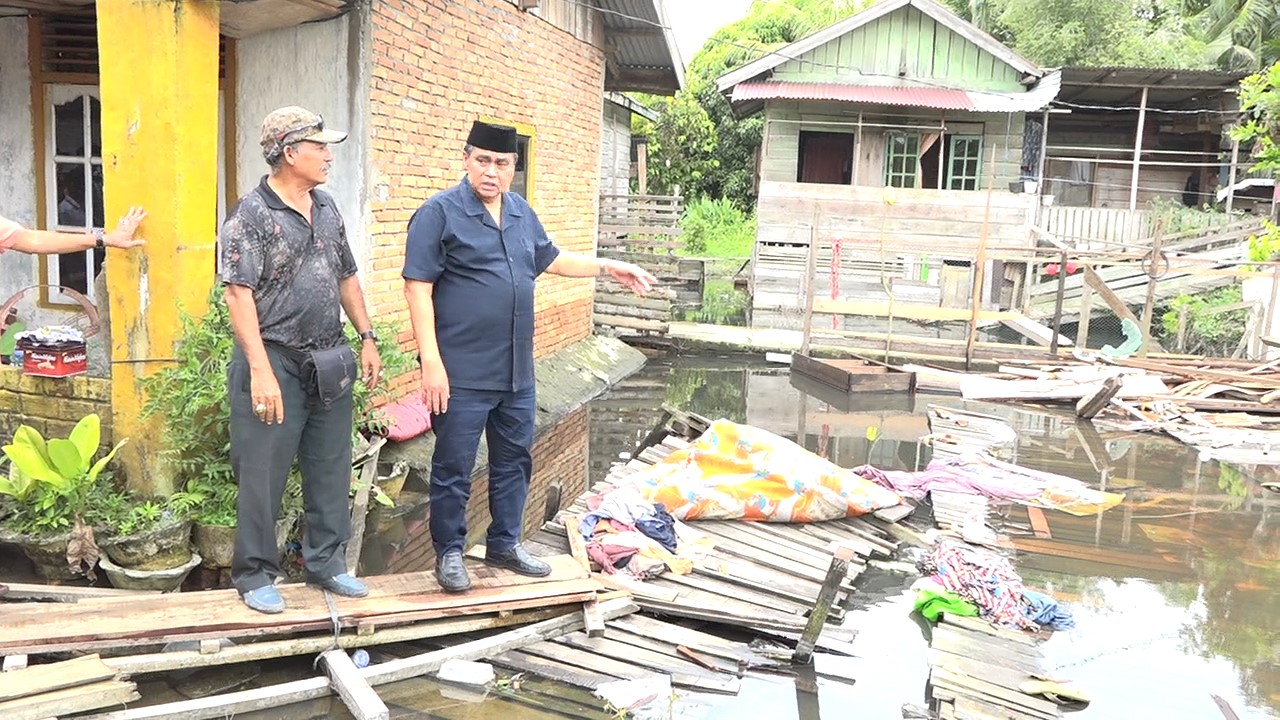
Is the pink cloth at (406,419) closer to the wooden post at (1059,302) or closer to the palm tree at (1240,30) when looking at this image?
the wooden post at (1059,302)

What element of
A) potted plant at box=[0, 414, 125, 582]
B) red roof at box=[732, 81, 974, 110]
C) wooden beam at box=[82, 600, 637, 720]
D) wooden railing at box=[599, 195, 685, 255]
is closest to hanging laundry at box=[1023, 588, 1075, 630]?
wooden beam at box=[82, 600, 637, 720]

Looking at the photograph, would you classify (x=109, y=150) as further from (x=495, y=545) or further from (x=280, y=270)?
(x=495, y=545)

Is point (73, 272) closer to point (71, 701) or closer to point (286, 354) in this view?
point (286, 354)

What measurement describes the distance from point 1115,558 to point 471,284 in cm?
469

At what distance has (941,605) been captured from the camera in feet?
17.4

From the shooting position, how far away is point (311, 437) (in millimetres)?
4199

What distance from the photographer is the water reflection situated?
4.80 m

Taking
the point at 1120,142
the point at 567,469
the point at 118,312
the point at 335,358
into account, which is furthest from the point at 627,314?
the point at 1120,142

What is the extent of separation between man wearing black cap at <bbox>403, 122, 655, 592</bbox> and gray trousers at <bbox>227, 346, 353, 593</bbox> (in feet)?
1.32

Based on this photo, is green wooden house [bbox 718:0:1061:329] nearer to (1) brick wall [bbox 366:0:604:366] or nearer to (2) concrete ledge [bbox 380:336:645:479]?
(2) concrete ledge [bbox 380:336:645:479]

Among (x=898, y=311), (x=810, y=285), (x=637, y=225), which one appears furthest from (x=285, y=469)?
(x=637, y=225)

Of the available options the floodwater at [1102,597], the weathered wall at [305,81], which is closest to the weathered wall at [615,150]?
the floodwater at [1102,597]

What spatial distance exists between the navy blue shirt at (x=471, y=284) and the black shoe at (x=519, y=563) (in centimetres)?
86

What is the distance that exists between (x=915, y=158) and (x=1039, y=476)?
1256 cm
